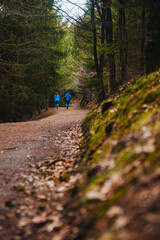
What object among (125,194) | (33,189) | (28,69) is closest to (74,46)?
(28,69)

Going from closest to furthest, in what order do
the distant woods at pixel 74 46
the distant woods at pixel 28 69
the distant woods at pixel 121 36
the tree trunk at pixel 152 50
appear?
the tree trunk at pixel 152 50 → the distant woods at pixel 121 36 → the distant woods at pixel 74 46 → the distant woods at pixel 28 69

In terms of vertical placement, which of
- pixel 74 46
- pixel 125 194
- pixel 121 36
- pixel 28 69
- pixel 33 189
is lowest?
pixel 33 189

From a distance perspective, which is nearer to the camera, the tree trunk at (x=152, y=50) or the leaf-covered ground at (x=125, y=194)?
the leaf-covered ground at (x=125, y=194)

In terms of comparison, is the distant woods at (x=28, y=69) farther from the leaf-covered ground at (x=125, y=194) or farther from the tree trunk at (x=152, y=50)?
the leaf-covered ground at (x=125, y=194)

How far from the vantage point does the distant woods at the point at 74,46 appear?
823 centimetres

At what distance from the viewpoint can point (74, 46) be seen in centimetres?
1670

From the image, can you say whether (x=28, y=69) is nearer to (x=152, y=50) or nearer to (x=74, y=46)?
(x=74, y=46)

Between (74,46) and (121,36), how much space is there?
8002 millimetres

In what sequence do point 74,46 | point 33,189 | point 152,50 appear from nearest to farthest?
point 33,189, point 152,50, point 74,46

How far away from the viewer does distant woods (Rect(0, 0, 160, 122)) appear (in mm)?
8234

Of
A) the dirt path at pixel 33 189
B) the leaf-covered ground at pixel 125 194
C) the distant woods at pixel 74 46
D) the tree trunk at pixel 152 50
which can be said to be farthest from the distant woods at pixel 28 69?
the leaf-covered ground at pixel 125 194

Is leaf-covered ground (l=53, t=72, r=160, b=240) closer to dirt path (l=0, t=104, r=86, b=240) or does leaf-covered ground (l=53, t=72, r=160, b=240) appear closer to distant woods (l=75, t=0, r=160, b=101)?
dirt path (l=0, t=104, r=86, b=240)

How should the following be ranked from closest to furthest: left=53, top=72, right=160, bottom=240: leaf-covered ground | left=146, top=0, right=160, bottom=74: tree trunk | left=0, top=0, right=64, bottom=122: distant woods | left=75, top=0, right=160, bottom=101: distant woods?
left=53, top=72, right=160, bottom=240: leaf-covered ground → left=146, top=0, right=160, bottom=74: tree trunk → left=75, top=0, right=160, bottom=101: distant woods → left=0, top=0, right=64, bottom=122: distant woods

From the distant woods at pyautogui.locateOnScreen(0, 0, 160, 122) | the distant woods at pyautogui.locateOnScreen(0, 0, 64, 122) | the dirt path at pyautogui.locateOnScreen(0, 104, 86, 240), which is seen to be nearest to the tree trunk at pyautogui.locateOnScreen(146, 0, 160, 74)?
the distant woods at pyautogui.locateOnScreen(0, 0, 160, 122)
